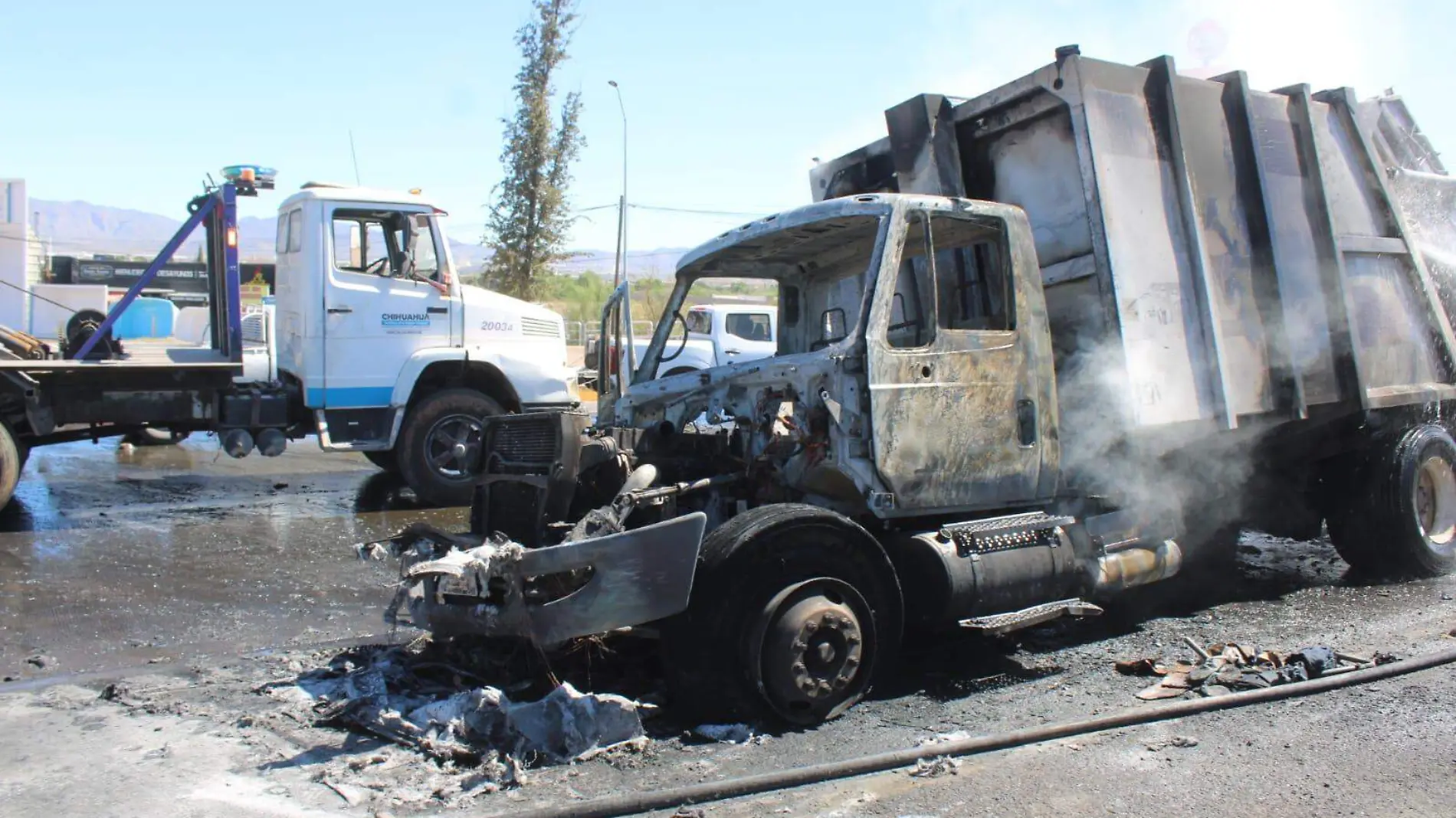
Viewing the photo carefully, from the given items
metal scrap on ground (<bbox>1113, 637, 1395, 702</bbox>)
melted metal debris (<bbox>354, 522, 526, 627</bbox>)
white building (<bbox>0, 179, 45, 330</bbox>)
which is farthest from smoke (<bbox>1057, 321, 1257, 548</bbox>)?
white building (<bbox>0, 179, 45, 330</bbox>)

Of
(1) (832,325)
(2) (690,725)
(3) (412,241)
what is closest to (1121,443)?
(1) (832,325)

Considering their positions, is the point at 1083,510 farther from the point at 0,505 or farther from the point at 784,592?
the point at 0,505

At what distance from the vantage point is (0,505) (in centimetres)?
903

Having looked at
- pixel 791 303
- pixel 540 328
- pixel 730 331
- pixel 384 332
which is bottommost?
pixel 791 303

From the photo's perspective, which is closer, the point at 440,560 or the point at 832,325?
the point at 440,560

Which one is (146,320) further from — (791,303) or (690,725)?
(690,725)

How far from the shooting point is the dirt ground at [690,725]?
385 cm

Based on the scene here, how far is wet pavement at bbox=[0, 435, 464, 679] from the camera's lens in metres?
6.11

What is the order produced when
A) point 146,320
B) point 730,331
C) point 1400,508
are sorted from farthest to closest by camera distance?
point 730,331 → point 146,320 → point 1400,508

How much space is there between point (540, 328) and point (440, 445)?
1.74m

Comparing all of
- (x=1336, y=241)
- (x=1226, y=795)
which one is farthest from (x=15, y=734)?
(x=1336, y=241)

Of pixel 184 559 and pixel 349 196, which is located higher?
pixel 349 196

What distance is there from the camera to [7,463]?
9.04 meters

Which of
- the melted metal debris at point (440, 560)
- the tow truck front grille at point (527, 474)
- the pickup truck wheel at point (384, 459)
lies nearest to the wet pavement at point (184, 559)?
the pickup truck wheel at point (384, 459)
